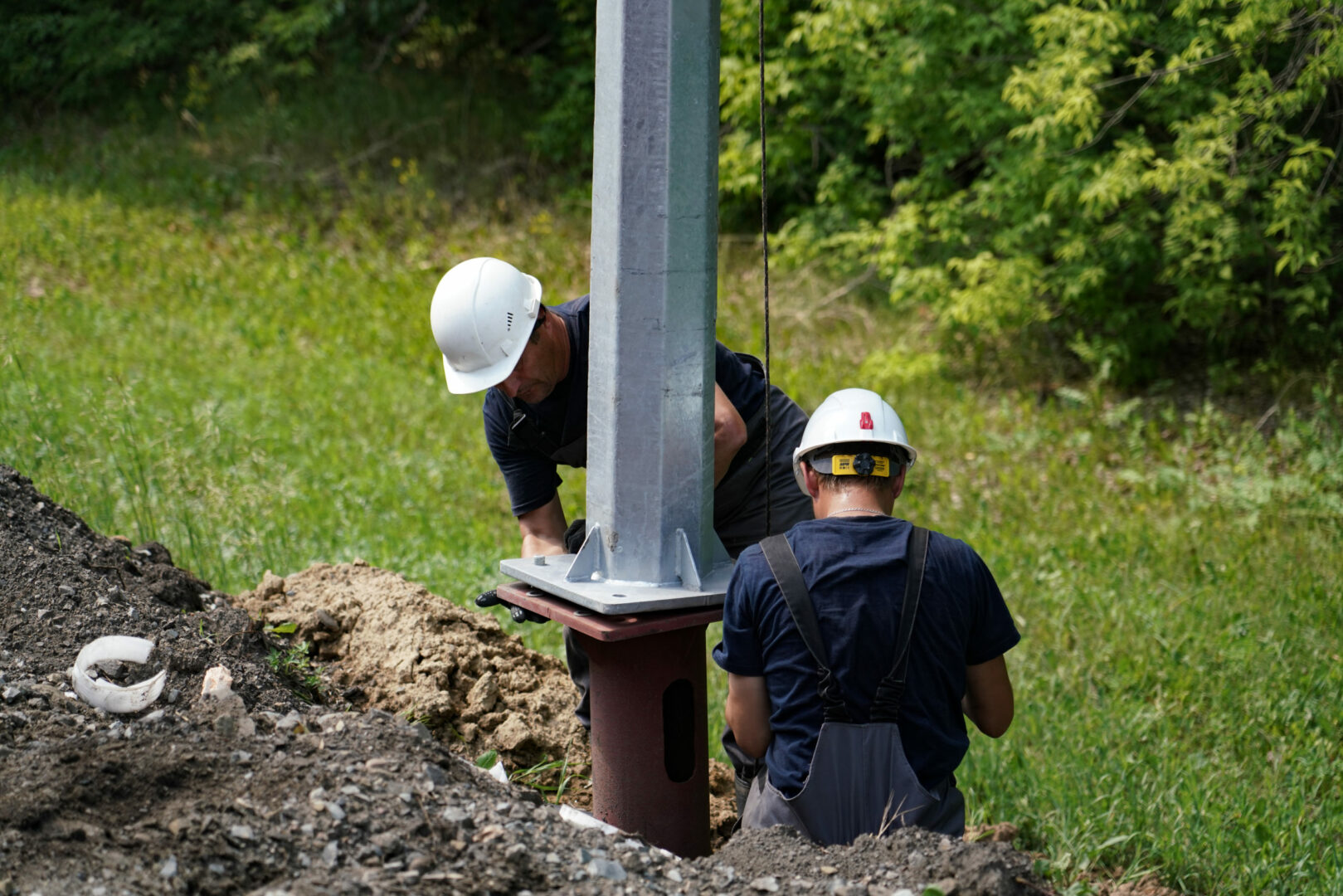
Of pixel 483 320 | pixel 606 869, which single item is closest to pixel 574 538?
pixel 483 320

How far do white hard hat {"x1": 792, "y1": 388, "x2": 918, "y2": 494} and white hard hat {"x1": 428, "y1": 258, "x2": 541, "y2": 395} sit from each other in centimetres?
95

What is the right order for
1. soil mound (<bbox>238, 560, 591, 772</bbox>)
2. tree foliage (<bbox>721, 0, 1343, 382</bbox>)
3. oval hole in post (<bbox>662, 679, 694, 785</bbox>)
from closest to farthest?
oval hole in post (<bbox>662, 679, 694, 785</bbox>) < soil mound (<bbox>238, 560, 591, 772</bbox>) < tree foliage (<bbox>721, 0, 1343, 382</bbox>)

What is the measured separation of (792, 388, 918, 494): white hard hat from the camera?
2977 millimetres

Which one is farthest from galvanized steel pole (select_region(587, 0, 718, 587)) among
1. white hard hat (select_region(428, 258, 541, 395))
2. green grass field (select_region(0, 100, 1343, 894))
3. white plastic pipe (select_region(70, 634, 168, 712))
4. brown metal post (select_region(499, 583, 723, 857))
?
green grass field (select_region(0, 100, 1343, 894))

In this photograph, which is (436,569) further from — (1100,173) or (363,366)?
(1100,173)

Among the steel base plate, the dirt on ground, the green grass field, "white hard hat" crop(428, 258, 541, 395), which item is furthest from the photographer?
the green grass field

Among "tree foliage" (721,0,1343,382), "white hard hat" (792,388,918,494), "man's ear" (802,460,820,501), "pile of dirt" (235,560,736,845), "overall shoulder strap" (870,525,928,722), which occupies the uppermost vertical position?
"tree foliage" (721,0,1343,382)

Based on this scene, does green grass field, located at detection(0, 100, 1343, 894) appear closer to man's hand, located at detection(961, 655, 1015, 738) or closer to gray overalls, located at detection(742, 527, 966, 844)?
man's hand, located at detection(961, 655, 1015, 738)

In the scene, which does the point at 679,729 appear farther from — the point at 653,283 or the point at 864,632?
the point at 653,283

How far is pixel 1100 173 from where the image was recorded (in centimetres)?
861

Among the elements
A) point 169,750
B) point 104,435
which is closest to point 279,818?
point 169,750

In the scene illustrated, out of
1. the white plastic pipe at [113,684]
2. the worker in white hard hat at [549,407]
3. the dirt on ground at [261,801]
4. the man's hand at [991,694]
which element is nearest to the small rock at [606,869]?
the dirt on ground at [261,801]

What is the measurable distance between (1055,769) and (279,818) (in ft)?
11.2

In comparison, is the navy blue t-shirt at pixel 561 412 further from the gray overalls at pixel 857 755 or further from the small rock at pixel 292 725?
the small rock at pixel 292 725
